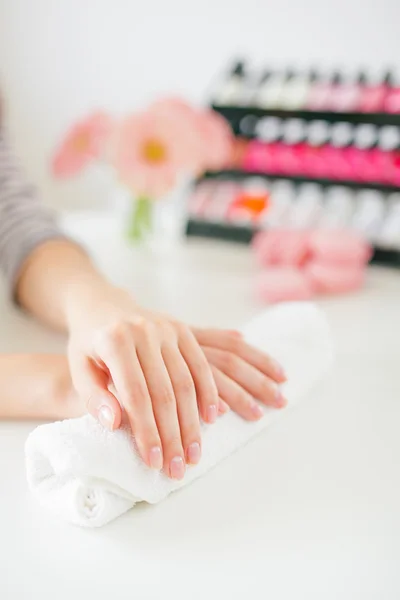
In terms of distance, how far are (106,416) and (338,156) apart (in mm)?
773

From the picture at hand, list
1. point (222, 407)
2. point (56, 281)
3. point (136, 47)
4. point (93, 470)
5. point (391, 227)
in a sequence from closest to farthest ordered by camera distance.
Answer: point (93, 470)
point (222, 407)
point (56, 281)
point (391, 227)
point (136, 47)

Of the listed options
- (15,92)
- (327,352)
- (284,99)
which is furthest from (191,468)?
(15,92)

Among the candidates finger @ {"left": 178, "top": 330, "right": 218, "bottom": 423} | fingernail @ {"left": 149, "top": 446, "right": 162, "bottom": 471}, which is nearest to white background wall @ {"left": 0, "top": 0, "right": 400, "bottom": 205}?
finger @ {"left": 178, "top": 330, "right": 218, "bottom": 423}

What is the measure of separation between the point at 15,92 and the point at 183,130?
0.93 metres

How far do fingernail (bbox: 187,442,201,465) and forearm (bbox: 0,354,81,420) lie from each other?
Answer: 109 mm

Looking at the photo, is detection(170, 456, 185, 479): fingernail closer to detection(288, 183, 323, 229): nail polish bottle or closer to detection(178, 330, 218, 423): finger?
detection(178, 330, 218, 423): finger

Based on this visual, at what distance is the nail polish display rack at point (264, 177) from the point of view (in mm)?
1167

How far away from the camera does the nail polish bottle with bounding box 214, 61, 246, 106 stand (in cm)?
129

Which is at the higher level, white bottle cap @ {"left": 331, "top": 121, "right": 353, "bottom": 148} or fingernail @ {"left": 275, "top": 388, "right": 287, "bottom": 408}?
white bottle cap @ {"left": 331, "top": 121, "right": 353, "bottom": 148}

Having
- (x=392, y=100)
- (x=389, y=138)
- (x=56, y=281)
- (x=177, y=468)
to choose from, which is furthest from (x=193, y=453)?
(x=389, y=138)

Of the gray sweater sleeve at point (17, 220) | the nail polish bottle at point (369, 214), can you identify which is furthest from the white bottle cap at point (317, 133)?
the gray sweater sleeve at point (17, 220)

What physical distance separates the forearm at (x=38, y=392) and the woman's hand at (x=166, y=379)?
0.09 ft

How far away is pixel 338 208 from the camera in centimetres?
123

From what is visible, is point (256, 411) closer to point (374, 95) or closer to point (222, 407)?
point (222, 407)
